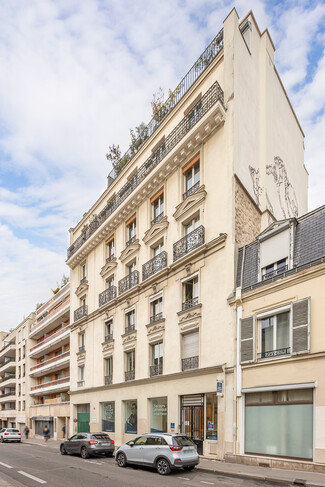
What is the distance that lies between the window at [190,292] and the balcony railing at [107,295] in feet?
27.6

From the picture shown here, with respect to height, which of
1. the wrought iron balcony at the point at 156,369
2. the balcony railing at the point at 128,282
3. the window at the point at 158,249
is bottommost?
the wrought iron balcony at the point at 156,369

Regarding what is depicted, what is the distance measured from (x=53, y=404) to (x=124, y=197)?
77.5ft

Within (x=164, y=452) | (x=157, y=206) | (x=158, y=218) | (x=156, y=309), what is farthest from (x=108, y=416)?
(x=164, y=452)

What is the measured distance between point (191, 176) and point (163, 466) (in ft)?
48.2

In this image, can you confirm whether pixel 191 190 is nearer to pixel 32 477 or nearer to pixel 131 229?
pixel 131 229

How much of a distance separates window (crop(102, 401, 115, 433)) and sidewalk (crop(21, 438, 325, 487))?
40.3 feet

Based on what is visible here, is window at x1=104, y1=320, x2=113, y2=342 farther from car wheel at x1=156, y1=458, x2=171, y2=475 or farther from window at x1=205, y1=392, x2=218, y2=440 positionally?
car wheel at x1=156, y1=458, x2=171, y2=475

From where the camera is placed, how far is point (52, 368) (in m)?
45.2

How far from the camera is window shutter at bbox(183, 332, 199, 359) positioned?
2150cm

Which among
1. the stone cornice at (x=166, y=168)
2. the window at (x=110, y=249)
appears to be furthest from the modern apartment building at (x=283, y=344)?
the window at (x=110, y=249)

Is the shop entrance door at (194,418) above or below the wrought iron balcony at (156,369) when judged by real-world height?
below

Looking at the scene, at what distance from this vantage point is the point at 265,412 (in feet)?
55.1

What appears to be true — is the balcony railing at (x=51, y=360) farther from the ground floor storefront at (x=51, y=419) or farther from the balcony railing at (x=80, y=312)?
the balcony railing at (x=80, y=312)

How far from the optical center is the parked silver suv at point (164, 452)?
15141mm
